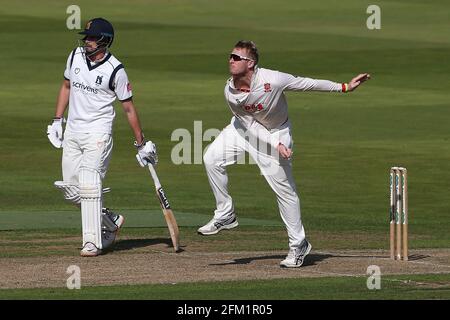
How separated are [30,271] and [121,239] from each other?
9.03 ft

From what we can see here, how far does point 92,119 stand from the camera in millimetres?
15156

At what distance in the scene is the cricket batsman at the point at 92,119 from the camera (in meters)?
15.1

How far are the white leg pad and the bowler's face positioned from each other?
6.49 ft

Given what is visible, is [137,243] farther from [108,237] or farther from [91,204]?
[91,204]

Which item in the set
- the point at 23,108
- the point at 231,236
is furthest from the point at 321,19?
the point at 231,236

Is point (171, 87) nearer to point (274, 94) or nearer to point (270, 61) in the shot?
point (270, 61)

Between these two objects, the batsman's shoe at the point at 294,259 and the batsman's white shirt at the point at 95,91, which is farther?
the batsman's white shirt at the point at 95,91

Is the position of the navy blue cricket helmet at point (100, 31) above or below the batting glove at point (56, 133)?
above

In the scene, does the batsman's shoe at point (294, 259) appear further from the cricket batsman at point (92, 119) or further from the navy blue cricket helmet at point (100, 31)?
the navy blue cricket helmet at point (100, 31)

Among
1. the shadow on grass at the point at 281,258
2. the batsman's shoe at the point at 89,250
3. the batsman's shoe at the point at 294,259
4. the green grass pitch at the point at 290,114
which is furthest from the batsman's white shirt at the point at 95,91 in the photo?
the batsman's shoe at the point at 294,259

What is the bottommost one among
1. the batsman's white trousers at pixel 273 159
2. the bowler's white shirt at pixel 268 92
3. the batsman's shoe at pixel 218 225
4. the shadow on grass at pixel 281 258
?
the shadow on grass at pixel 281 258

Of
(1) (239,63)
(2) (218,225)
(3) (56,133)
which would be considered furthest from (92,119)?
(1) (239,63)

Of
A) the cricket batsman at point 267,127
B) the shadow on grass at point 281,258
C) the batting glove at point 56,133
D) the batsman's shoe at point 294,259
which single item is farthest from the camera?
the batting glove at point 56,133

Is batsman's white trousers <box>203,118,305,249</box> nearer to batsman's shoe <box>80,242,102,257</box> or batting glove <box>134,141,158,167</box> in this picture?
batting glove <box>134,141,158,167</box>
